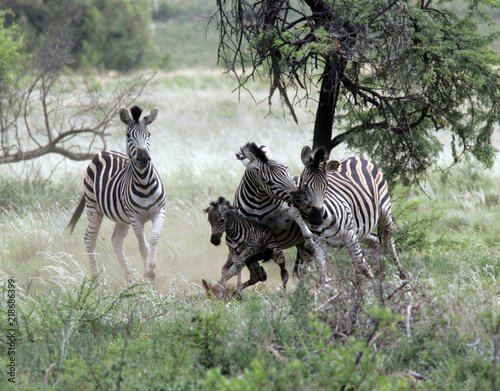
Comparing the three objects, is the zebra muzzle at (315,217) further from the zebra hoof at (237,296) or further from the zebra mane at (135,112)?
the zebra mane at (135,112)

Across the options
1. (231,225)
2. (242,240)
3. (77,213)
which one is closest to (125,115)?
(231,225)

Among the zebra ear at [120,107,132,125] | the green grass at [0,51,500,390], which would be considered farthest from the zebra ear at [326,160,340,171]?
the zebra ear at [120,107,132,125]

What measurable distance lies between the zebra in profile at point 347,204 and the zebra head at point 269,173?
0.19 meters

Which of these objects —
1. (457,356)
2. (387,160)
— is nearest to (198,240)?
(387,160)

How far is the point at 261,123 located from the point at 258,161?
1530cm

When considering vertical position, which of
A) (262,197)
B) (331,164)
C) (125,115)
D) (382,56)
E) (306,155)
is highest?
(125,115)

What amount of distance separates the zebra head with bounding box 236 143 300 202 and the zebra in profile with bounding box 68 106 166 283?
1392mm

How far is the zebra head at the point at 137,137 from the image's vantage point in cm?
655

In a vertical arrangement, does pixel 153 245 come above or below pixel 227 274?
above

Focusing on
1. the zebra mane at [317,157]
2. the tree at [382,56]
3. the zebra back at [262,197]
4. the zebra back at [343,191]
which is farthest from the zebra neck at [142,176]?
the zebra mane at [317,157]

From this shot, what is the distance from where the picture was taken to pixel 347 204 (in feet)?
20.1

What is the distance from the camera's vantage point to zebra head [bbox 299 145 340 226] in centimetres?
536

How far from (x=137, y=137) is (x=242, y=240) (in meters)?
1.82

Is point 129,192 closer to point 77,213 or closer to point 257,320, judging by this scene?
point 77,213
